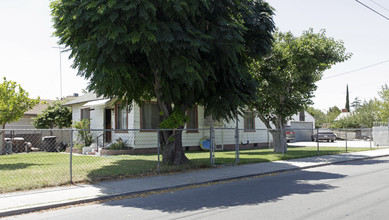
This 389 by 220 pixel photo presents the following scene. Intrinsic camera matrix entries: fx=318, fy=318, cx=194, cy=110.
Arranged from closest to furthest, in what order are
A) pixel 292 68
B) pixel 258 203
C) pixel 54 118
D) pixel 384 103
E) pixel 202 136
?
pixel 258 203
pixel 292 68
pixel 202 136
pixel 54 118
pixel 384 103

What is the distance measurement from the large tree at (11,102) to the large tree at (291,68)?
12987 mm

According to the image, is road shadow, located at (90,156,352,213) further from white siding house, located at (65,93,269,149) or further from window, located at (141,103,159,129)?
window, located at (141,103,159,129)

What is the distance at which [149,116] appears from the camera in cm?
1947

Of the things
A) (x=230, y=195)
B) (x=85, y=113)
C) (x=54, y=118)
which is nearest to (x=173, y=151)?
(x=230, y=195)

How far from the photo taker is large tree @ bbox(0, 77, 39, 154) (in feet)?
56.0

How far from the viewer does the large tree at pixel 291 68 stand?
54.6 ft

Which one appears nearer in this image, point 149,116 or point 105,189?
point 105,189

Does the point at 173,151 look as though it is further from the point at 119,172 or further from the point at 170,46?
the point at 170,46

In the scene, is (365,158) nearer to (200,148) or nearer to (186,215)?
(200,148)

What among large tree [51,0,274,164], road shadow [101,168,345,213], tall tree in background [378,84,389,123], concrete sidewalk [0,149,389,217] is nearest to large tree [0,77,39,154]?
large tree [51,0,274,164]

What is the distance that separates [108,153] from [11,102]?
235 inches

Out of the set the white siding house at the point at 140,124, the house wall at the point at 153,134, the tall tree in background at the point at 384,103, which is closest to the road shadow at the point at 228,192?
the house wall at the point at 153,134

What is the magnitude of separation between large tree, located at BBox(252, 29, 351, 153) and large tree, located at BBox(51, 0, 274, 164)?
176 inches

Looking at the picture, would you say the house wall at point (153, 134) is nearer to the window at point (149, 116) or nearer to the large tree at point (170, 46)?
the window at point (149, 116)
